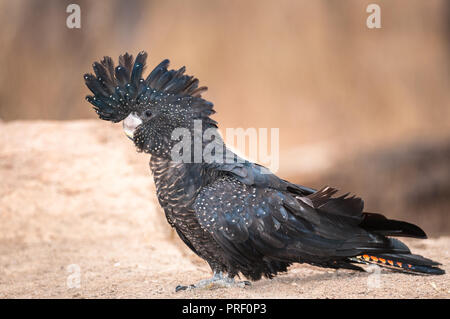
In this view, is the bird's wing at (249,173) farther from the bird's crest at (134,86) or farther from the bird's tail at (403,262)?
the bird's tail at (403,262)

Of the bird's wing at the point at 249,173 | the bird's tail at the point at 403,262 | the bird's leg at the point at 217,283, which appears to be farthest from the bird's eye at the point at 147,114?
the bird's tail at the point at 403,262

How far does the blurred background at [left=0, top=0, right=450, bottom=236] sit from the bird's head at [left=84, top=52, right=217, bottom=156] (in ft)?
22.6

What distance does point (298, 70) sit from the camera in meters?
12.1

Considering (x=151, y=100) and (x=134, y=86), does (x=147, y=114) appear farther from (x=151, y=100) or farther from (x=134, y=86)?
(x=134, y=86)

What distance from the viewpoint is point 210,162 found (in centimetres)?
431

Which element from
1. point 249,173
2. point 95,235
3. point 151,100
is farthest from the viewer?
point 95,235

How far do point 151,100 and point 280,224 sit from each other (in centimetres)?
153

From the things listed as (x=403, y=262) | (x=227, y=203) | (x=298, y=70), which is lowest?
(x=403, y=262)

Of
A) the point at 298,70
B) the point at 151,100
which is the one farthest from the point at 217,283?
the point at 298,70

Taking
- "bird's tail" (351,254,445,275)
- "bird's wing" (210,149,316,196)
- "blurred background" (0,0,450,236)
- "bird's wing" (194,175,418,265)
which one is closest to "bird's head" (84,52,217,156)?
"bird's wing" (210,149,316,196)

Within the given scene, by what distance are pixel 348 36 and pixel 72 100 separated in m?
6.69

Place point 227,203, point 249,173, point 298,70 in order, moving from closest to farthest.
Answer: point 227,203 < point 249,173 < point 298,70

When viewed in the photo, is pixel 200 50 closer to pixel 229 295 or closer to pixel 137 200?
pixel 137 200

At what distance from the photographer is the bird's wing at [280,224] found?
4043 millimetres
